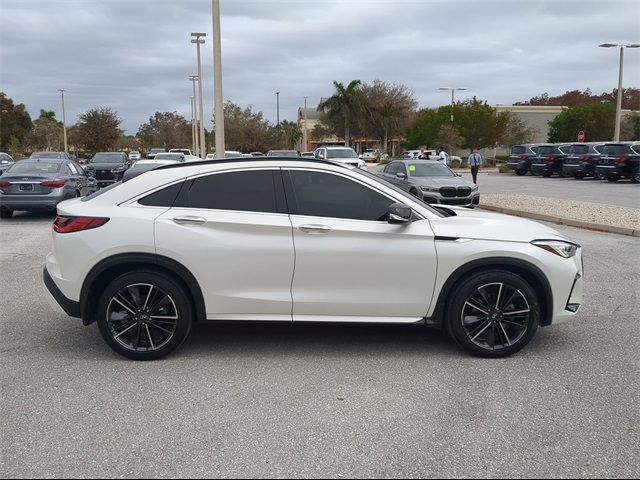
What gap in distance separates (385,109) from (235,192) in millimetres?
63944

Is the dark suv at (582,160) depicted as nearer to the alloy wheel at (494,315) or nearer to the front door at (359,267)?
the alloy wheel at (494,315)

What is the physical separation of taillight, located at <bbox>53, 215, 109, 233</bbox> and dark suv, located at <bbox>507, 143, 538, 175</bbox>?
35899mm

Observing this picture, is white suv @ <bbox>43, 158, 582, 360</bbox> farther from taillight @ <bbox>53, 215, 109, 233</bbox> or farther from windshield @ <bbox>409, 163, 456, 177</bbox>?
windshield @ <bbox>409, 163, 456, 177</bbox>

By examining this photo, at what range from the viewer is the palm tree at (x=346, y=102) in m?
66.0

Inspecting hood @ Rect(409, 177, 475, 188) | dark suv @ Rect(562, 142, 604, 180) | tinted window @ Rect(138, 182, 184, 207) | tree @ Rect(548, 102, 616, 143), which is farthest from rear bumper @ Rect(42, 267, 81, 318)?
tree @ Rect(548, 102, 616, 143)

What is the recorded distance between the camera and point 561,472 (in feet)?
10.9

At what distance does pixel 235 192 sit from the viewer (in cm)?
515

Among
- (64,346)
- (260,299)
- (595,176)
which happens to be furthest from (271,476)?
(595,176)

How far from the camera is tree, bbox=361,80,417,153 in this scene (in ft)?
220

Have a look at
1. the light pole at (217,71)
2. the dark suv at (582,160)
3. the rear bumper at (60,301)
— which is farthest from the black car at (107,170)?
the dark suv at (582,160)

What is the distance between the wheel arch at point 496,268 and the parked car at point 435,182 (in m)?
9.90

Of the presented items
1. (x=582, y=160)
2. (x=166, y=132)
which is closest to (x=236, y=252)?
(x=582, y=160)

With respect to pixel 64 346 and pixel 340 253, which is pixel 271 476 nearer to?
pixel 340 253

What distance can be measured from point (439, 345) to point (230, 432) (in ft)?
7.75
